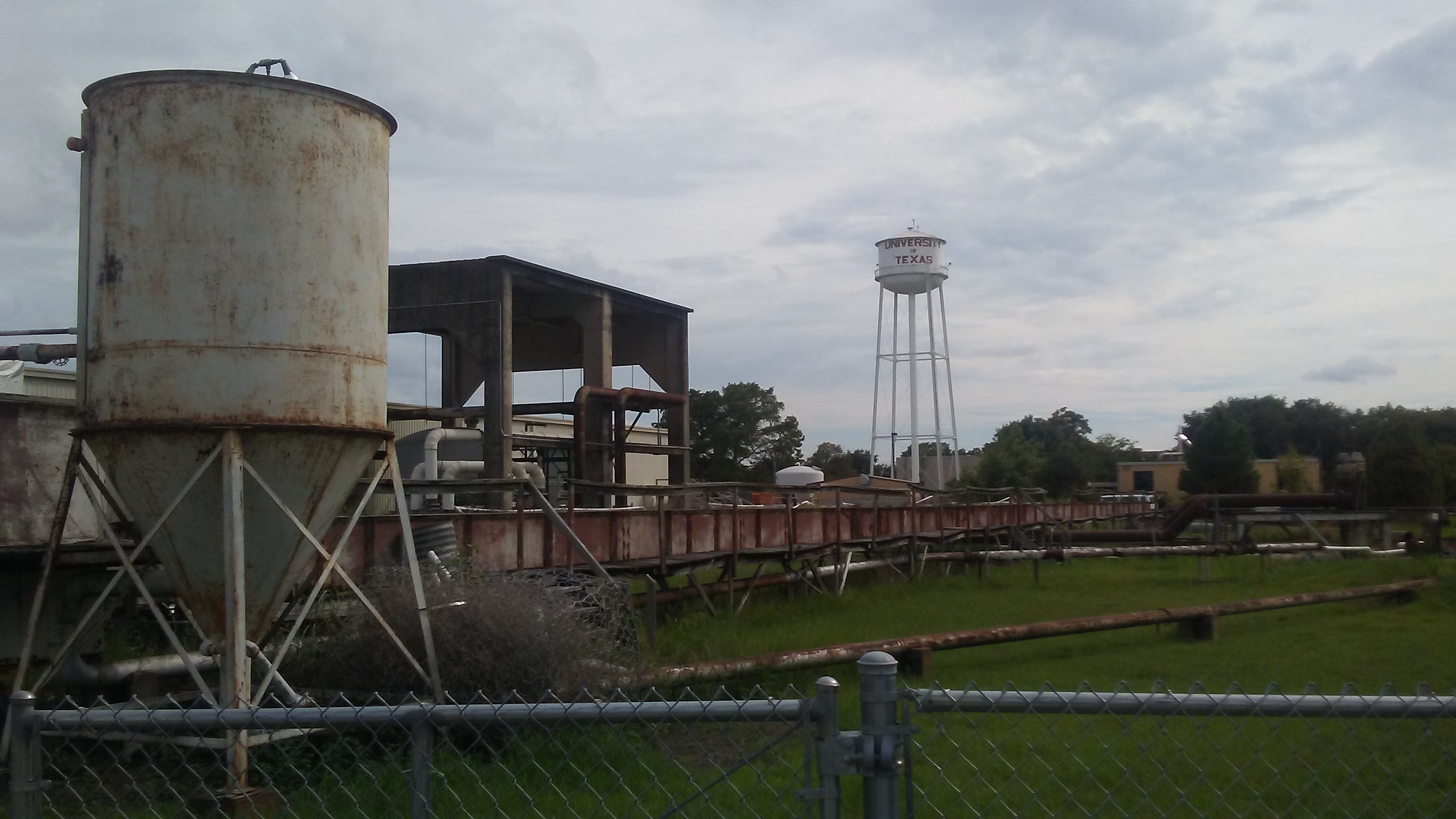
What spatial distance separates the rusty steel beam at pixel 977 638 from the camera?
9.05 metres

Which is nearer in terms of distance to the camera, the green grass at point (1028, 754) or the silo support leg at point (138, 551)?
the green grass at point (1028, 754)

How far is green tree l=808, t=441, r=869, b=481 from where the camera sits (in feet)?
307

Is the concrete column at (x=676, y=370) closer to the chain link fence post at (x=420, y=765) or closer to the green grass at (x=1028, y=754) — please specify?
the green grass at (x=1028, y=754)

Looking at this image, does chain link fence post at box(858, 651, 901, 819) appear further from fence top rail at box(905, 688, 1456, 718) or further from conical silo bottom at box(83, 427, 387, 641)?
conical silo bottom at box(83, 427, 387, 641)

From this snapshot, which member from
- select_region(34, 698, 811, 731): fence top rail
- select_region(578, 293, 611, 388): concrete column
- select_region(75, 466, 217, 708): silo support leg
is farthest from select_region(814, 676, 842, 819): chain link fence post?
select_region(578, 293, 611, 388): concrete column

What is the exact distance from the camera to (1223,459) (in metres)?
52.9

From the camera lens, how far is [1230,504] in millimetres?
28719

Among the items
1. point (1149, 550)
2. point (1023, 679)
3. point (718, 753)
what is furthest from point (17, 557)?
point (1149, 550)

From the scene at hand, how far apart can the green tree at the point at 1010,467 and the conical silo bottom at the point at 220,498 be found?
50.3 metres

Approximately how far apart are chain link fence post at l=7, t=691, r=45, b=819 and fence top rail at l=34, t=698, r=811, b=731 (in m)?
0.03

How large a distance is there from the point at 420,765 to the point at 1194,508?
2852cm

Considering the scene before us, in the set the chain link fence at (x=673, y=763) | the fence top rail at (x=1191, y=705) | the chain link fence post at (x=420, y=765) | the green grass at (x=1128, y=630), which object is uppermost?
the fence top rail at (x=1191, y=705)

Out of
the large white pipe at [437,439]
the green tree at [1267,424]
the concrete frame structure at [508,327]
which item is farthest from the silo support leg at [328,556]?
the green tree at [1267,424]

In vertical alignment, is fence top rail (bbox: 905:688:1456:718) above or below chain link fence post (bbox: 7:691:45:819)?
above
